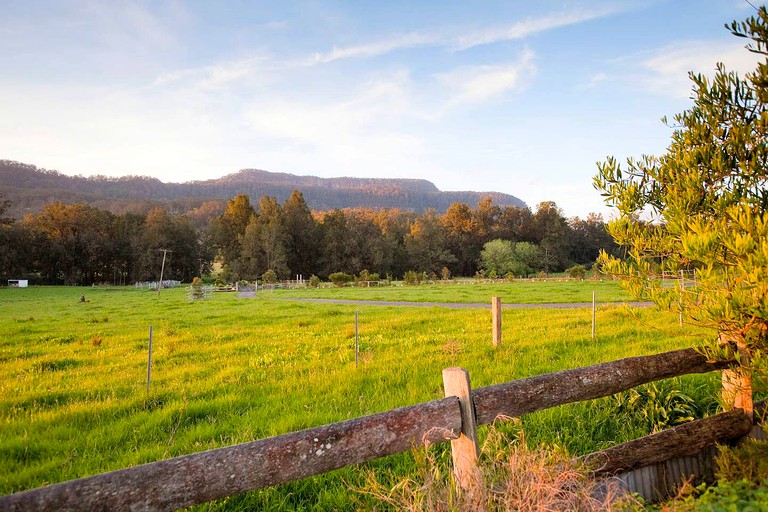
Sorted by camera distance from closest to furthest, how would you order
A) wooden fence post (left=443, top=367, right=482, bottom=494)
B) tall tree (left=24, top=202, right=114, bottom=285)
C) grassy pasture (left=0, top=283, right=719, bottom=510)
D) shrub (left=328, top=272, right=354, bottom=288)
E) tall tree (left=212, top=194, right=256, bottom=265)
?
wooden fence post (left=443, top=367, right=482, bottom=494), grassy pasture (left=0, top=283, right=719, bottom=510), shrub (left=328, top=272, right=354, bottom=288), tall tree (left=24, top=202, right=114, bottom=285), tall tree (left=212, top=194, right=256, bottom=265)

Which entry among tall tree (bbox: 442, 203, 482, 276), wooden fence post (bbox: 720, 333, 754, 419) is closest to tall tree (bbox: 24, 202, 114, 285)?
A: tall tree (bbox: 442, 203, 482, 276)

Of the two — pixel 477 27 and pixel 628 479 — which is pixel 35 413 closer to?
pixel 628 479

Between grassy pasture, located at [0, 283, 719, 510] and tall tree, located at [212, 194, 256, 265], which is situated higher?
tall tree, located at [212, 194, 256, 265]

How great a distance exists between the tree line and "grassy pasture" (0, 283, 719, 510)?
57992mm

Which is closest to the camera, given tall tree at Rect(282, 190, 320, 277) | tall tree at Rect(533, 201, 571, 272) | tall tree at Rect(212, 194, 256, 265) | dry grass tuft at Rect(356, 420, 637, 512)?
dry grass tuft at Rect(356, 420, 637, 512)

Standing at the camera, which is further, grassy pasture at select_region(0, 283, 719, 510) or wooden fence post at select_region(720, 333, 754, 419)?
grassy pasture at select_region(0, 283, 719, 510)

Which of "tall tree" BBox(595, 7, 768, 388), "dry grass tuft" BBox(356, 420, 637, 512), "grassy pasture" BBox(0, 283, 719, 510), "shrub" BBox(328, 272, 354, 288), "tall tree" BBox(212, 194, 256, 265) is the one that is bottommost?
"shrub" BBox(328, 272, 354, 288)

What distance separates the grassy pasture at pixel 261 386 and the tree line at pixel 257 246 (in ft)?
190

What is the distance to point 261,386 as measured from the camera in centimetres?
699

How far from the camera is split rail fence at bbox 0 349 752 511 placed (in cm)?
187

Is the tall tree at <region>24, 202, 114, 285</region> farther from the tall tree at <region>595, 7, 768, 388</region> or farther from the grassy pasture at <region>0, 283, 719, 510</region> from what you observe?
the tall tree at <region>595, 7, 768, 388</region>

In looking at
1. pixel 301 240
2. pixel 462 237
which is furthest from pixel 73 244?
pixel 462 237

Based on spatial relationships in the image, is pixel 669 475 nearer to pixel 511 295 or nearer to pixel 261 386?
pixel 261 386

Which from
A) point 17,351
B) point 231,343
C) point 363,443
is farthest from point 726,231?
point 17,351
